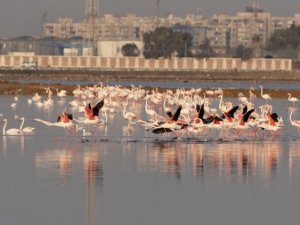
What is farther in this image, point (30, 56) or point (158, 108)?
point (30, 56)

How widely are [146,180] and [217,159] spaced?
4.40 m

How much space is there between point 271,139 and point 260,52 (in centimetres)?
13642

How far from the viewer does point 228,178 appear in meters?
23.8

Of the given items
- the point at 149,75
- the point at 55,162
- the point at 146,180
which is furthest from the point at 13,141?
the point at 149,75

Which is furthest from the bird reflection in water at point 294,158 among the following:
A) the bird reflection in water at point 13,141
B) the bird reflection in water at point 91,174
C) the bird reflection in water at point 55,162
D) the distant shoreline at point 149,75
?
the distant shoreline at point 149,75

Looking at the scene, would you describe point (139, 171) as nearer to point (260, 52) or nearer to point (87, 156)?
point (87, 156)

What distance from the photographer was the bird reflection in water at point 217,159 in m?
24.7

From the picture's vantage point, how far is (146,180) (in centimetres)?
2305

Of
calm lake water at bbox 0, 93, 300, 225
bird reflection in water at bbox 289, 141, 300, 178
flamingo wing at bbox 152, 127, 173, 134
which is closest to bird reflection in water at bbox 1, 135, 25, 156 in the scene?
calm lake water at bbox 0, 93, 300, 225

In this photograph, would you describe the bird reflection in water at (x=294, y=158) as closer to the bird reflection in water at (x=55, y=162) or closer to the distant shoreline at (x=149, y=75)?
the bird reflection in water at (x=55, y=162)

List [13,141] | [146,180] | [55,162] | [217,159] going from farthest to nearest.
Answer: [13,141], [217,159], [55,162], [146,180]

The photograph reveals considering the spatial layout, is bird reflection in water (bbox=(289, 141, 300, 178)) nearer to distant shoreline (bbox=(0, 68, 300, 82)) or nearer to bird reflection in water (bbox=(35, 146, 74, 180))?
bird reflection in water (bbox=(35, 146, 74, 180))

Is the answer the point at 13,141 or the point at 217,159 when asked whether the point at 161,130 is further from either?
the point at 217,159

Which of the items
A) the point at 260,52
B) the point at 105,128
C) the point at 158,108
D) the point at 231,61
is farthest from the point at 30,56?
the point at 105,128
